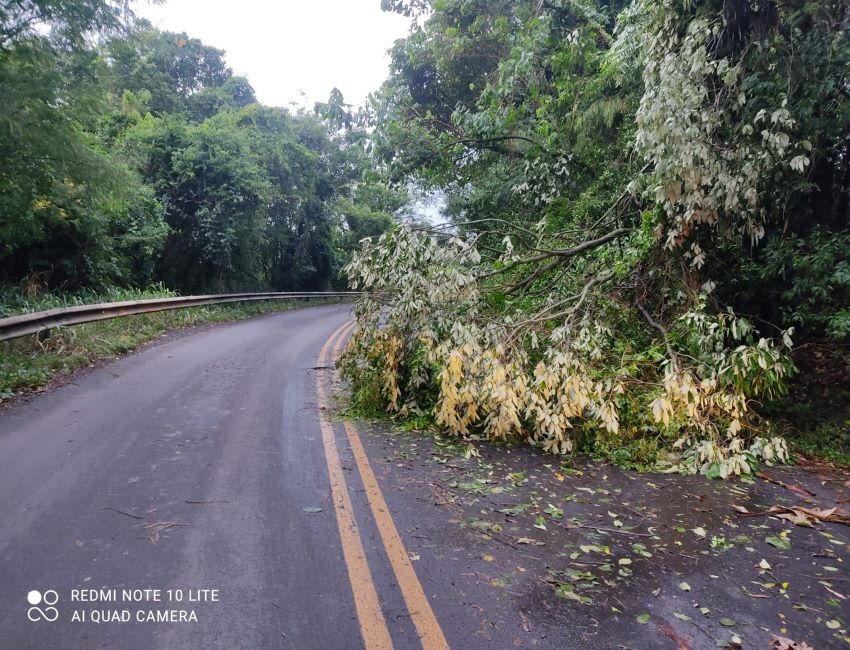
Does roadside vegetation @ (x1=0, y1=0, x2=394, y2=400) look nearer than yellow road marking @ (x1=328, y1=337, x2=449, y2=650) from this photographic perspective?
No

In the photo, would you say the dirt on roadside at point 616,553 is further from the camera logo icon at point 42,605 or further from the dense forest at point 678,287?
the camera logo icon at point 42,605

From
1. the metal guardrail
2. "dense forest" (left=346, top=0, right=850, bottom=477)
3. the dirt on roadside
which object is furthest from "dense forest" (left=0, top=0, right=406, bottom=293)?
the dirt on roadside

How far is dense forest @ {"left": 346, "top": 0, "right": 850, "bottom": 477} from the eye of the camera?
586 centimetres

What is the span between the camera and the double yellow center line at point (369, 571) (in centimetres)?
295

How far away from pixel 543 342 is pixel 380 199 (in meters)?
33.9

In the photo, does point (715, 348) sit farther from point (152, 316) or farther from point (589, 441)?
point (152, 316)

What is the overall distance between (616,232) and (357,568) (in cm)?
634

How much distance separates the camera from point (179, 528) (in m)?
3.86

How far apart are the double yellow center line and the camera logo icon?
1510 mm

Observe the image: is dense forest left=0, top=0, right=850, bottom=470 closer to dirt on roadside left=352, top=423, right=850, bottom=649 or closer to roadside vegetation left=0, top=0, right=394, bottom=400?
roadside vegetation left=0, top=0, right=394, bottom=400

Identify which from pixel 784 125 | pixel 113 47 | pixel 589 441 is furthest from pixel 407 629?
pixel 113 47

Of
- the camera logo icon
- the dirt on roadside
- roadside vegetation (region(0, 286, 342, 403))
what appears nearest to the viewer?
the camera logo icon

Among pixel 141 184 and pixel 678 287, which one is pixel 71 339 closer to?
pixel 141 184

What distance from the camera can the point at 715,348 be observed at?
6.26 m
